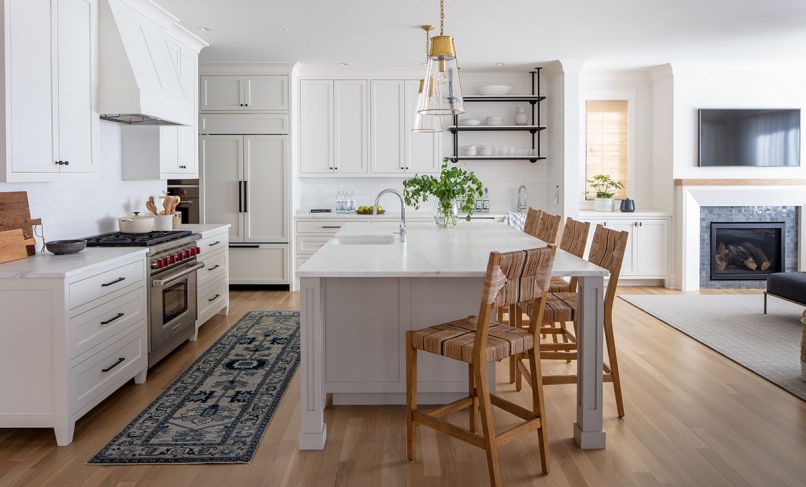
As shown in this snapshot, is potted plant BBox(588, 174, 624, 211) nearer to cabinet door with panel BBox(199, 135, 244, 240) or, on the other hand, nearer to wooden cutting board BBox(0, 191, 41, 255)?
cabinet door with panel BBox(199, 135, 244, 240)

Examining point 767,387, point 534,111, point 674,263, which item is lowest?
point 767,387

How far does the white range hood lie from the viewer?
163 inches

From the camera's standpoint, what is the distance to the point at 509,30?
18.6 ft

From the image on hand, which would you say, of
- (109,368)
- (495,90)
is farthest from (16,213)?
(495,90)

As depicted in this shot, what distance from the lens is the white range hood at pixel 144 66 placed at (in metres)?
4.13

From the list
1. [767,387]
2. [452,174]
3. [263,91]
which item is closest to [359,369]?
[452,174]

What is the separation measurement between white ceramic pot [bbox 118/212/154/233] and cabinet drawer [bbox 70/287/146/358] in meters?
0.89

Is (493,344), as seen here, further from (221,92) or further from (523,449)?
(221,92)


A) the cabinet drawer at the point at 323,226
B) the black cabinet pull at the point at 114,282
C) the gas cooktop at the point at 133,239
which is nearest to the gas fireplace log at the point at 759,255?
the cabinet drawer at the point at 323,226

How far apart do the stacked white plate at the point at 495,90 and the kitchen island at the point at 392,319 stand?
4105 millimetres

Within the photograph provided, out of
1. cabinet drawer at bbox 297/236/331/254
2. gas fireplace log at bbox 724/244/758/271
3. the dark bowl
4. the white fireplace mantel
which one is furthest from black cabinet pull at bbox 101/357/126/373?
gas fireplace log at bbox 724/244/758/271

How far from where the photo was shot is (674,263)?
7.32 metres

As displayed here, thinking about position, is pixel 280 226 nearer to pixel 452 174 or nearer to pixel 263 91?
pixel 263 91

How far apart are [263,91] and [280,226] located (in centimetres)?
155
